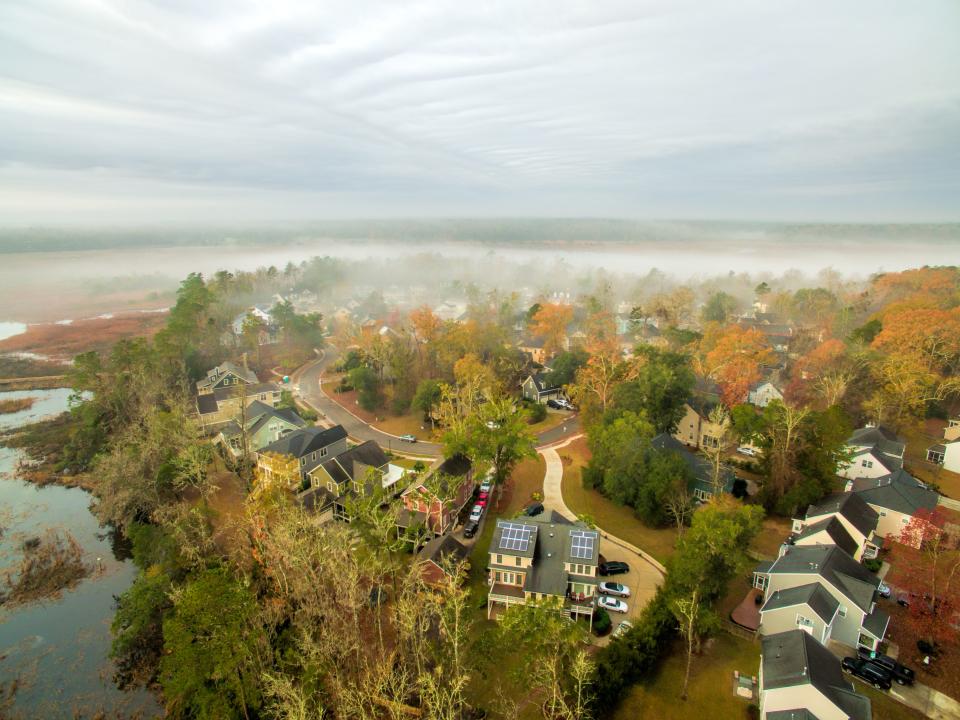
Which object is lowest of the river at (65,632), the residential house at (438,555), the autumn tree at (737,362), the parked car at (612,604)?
the river at (65,632)

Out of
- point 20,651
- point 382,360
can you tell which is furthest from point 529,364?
point 20,651

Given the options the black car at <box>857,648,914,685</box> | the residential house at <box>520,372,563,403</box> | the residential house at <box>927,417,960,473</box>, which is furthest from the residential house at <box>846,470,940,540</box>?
the residential house at <box>520,372,563,403</box>

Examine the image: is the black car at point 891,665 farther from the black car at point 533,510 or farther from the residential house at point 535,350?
the residential house at point 535,350

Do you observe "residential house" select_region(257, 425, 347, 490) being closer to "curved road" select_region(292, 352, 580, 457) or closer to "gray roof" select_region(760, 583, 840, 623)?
"curved road" select_region(292, 352, 580, 457)

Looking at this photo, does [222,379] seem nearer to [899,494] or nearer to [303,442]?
[303,442]

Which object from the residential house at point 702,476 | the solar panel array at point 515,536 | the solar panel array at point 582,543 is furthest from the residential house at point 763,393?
the solar panel array at point 515,536

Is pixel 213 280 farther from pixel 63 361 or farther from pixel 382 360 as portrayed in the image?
pixel 382 360
